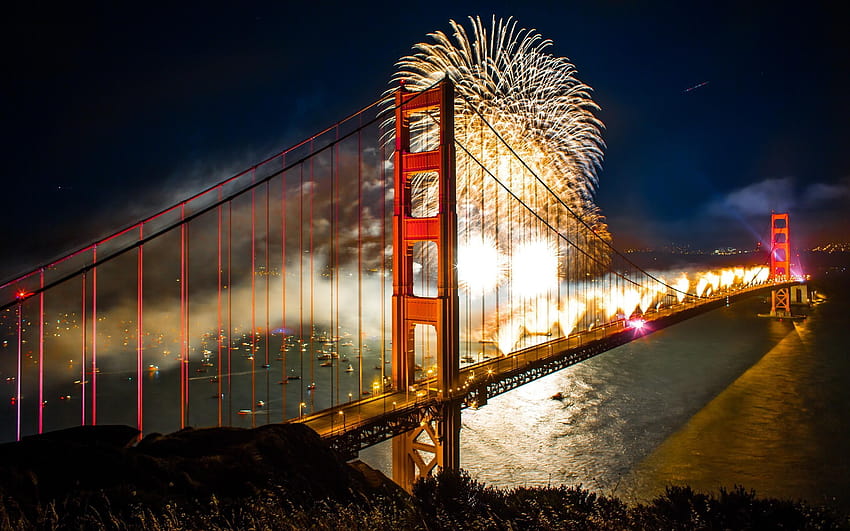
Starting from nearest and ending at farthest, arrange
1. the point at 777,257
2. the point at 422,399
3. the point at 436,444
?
the point at 422,399
the point at 436,444
the point at 777,257

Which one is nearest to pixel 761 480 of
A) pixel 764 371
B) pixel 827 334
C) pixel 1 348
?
pixel 764 371

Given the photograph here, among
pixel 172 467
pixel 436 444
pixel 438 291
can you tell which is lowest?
pixel 436 444

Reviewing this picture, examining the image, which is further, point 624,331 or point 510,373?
point 624,331

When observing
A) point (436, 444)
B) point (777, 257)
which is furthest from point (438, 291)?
point (777, 257)

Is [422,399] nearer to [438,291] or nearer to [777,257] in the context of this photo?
[438,291]

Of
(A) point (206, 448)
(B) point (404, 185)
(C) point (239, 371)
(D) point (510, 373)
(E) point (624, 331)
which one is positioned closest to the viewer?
(A) point (206, 448)

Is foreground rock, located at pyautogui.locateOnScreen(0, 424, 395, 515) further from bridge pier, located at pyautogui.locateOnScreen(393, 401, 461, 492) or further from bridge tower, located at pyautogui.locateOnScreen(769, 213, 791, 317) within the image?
bridge tower, located at pyautogui.locateOnScreen(769, 213, 791, 317)

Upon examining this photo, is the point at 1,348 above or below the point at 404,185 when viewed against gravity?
below

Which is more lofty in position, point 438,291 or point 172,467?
point 438,291

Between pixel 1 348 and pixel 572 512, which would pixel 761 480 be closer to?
pixel 572 512
